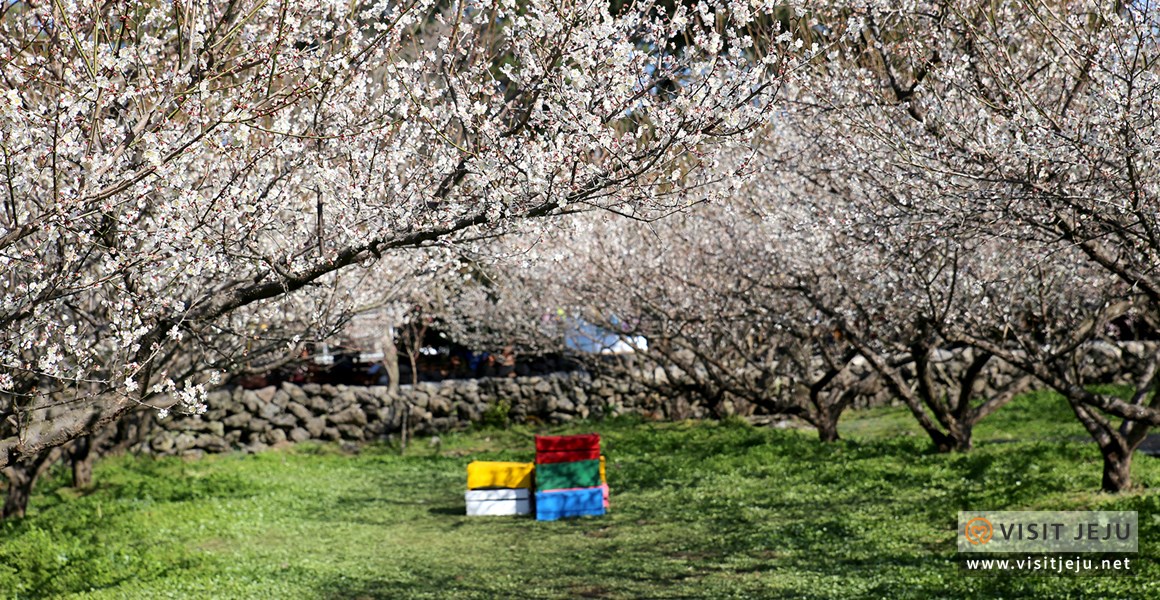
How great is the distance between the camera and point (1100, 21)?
689 centimetres

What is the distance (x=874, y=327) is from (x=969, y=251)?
6.67 feet

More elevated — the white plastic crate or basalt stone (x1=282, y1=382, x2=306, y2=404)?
basalt stone (x1=282, y1=382, x2=306, y2=404)

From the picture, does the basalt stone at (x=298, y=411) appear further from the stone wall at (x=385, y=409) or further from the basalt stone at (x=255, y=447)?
the basalt stone at (x=255, y=447)

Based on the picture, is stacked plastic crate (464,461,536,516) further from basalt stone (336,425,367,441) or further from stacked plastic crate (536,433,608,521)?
basalt stone (336,425,367,441)

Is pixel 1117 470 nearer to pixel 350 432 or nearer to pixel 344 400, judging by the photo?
pixel 350 432

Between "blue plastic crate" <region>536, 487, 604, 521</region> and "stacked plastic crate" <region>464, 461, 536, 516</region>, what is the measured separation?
0.46m

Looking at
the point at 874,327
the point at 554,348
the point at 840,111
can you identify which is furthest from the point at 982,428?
the point at 840,111

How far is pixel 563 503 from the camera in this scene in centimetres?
1143

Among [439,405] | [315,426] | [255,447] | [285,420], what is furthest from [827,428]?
[255,447]

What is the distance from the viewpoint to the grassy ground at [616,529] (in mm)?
8016

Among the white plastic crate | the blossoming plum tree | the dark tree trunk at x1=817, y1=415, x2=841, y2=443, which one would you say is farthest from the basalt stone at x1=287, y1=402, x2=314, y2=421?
the blossoming plum tree

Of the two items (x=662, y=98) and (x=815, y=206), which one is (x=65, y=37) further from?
(x=815, y=206)

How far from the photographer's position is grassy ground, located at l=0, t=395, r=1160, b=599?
8016 mm

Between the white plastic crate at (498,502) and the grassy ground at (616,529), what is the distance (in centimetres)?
25
